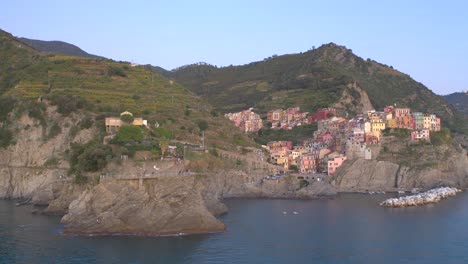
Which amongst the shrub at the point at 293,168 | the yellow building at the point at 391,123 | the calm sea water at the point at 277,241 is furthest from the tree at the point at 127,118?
the yellow building at the point at 391,123

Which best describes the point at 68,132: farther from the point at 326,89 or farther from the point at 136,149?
the point at 326,89

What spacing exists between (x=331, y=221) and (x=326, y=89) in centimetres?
5895

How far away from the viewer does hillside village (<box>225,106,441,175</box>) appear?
7069 centimetres

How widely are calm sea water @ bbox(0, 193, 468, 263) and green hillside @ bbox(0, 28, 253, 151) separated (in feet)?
57.8

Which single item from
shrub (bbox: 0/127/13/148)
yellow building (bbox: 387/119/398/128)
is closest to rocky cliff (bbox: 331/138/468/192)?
yellow building (bbox: 387/119/398/128)

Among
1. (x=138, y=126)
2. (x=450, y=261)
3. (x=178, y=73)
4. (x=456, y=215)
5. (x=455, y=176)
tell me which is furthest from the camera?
(x=178, y=73)

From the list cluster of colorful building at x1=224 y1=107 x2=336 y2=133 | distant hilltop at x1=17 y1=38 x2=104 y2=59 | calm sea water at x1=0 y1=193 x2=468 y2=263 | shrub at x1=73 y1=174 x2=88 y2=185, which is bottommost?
calm sea water at x1=0 y1=193 x2=468 y2=263

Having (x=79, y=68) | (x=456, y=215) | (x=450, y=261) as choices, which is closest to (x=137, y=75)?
(x=79, y=68)

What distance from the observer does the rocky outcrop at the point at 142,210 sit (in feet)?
124

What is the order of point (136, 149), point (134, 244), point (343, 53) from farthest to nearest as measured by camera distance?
point (343, 53), point (136, 149), point (134, 244)

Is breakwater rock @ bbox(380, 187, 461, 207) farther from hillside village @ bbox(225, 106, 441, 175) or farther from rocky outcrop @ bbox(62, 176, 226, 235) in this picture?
rocky outcrop @ bbox(62, 176, 226, 235)

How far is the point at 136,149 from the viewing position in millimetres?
50656

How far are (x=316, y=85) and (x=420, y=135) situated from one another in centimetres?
3348

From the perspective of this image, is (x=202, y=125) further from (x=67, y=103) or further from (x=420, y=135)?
(x=420, y=135)
